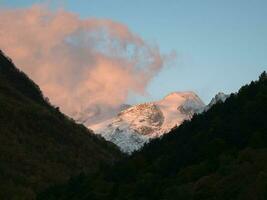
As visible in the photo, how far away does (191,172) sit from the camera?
90.7m

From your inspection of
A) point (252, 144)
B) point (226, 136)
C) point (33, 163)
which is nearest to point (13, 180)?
point (33, 163)

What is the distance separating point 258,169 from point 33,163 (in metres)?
106

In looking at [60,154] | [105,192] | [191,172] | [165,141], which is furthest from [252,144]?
[60,154]

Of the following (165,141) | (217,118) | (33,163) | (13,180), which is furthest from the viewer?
(33,163)

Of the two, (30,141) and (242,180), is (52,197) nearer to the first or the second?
(242,180)

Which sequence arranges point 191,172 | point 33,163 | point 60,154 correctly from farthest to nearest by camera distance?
point 60,154
point 33,163
point 191,172

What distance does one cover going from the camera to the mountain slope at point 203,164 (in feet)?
245

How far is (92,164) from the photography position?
198 m

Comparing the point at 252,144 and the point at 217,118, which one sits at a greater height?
the point at 217,118

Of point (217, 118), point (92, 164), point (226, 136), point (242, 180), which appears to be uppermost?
point (92, 164)

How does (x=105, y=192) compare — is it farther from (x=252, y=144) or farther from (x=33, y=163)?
(x=33, y=163)

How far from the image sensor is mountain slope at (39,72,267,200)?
245ft

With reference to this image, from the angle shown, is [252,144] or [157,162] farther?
[157,162]

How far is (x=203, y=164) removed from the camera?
92.9m
